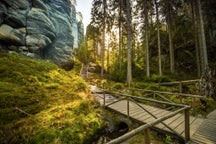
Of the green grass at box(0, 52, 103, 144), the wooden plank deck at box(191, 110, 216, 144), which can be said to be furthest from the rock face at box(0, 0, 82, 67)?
the wooden plank deck at box(191, 110, 216, 144)

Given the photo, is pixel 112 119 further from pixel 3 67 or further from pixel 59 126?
pixel 3 67

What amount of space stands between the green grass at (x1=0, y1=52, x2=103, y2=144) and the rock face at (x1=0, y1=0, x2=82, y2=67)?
948 centimetres

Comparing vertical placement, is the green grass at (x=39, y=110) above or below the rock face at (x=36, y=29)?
below

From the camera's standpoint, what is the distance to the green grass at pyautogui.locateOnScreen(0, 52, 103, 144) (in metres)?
4.22

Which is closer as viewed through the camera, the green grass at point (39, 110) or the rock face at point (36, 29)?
the green grass at point (39, 110)

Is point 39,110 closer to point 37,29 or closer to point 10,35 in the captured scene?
point 10,35

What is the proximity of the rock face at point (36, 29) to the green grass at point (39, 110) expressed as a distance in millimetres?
9476

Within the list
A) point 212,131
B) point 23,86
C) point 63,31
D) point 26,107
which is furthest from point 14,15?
point 212,131

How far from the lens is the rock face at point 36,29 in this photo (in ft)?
50.6

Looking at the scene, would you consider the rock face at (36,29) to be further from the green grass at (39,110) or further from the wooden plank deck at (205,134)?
the wooden plank deck at (205,134)

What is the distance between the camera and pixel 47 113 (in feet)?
16.9

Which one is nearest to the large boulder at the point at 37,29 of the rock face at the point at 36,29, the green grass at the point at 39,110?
the rock face at the point at 36,29

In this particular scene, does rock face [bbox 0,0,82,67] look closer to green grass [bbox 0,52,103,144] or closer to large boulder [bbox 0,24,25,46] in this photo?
large boulder [bbox 0,24,25,46]

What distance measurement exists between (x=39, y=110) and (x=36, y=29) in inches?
660
